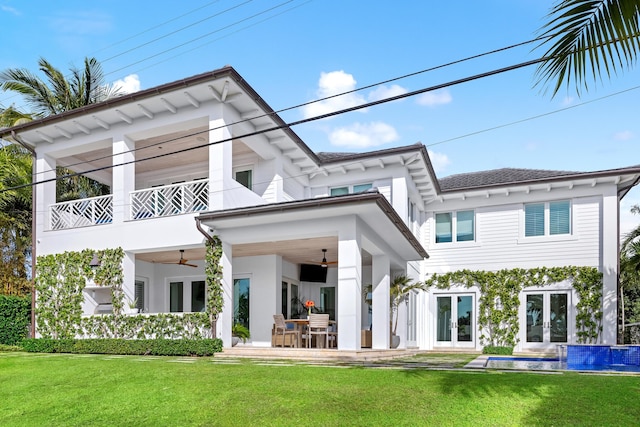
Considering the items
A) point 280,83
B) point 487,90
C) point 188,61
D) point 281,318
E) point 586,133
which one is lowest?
point 281,318

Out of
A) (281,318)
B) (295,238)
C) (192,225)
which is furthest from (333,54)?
(281,318)

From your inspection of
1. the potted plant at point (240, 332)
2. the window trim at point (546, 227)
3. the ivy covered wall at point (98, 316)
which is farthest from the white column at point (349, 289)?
the window trim at point (546, 227)

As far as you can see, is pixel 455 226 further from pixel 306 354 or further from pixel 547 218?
pixel 306 354

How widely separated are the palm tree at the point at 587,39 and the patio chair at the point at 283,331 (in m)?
12.8

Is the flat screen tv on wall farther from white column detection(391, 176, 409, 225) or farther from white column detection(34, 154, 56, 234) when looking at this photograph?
white column detection(34, 154, 56, 234)

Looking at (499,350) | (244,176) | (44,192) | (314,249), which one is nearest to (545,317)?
(499,350)

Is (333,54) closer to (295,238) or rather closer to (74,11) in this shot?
(295,238)

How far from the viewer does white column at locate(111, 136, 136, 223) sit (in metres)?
15.6

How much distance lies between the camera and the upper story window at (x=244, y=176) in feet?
59.0

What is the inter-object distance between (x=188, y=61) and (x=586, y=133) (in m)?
11.6

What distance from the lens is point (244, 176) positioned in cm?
1817

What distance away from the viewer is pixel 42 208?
1695 centimetres

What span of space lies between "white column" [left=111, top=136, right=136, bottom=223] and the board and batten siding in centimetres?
1156

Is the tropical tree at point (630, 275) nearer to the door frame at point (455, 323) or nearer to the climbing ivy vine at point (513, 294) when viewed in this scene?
the climbing ivy vine at point (513, 294)
